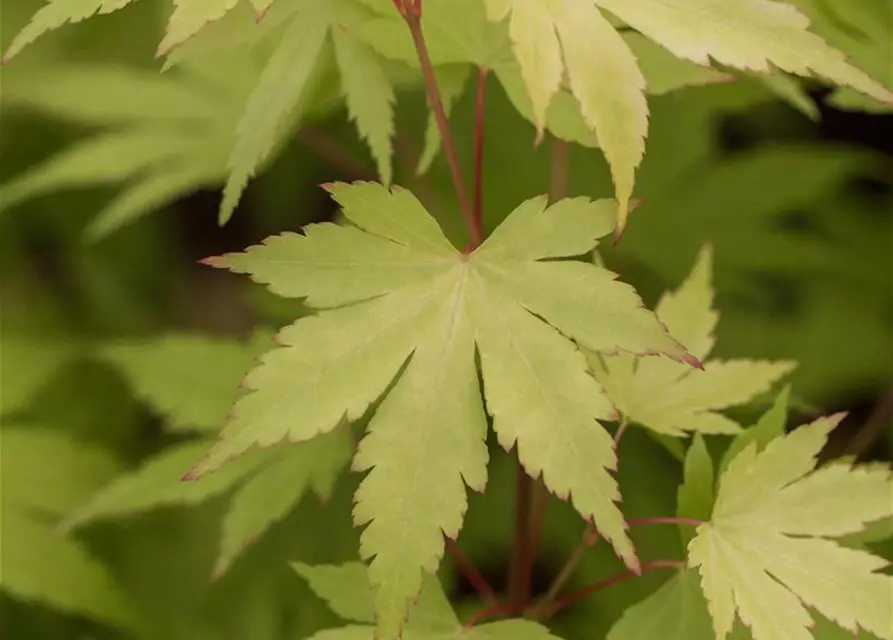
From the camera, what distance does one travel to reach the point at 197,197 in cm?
214

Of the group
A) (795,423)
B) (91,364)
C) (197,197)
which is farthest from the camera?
(197,197)

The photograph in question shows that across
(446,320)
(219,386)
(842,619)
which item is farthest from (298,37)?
(842,619)

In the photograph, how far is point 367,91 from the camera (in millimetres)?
811

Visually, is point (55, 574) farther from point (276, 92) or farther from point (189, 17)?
point (189, 17)

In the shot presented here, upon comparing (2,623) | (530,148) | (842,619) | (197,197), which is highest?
(530,148)

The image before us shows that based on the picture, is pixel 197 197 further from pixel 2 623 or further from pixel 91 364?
pixel 2 623

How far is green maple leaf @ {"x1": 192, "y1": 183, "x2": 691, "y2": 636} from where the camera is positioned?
0.60 m

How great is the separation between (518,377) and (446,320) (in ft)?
0.23

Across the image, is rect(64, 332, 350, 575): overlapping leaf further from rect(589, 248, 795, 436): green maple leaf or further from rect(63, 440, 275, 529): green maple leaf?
rect(589, 248, 795, 436): green maple leaf

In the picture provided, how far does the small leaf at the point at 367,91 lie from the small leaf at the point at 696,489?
35 centimetres

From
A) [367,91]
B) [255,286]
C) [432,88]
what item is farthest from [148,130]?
[432,88]

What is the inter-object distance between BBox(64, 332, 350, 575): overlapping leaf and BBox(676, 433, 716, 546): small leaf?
36 cm

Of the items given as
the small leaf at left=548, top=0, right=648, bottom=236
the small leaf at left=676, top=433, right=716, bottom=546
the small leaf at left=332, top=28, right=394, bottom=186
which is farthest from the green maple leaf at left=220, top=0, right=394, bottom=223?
the small leaf at left=676, top=433, right=716, bottom=546

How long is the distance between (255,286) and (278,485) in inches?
26.7
